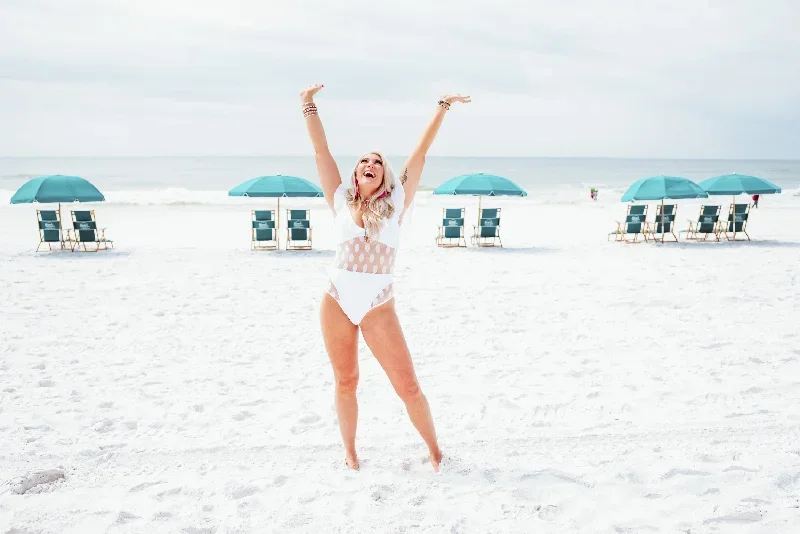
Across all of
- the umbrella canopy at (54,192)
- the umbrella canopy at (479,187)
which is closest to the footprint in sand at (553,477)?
the umbrella canopy at (479,187)

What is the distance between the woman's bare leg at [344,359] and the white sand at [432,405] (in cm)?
19

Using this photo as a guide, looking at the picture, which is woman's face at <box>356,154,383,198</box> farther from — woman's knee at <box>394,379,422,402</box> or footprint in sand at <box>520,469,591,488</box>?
footprint in sand at <box>520,469,591,488</box>

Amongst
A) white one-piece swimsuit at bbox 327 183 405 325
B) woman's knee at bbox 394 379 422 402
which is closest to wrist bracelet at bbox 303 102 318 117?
white one-piece swimsuit at bbox 327 183 405 325

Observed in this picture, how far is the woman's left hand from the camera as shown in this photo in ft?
10.8

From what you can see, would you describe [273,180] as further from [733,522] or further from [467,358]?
[733,522]

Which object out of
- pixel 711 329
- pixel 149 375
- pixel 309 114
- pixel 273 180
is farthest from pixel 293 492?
pixel 273 180

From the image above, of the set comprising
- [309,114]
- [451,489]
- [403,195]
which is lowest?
[451,489]

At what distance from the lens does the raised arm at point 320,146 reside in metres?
3.12

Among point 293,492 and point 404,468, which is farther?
point 404,468

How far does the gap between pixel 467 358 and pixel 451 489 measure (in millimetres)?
2271

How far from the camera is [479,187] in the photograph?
12.5 m

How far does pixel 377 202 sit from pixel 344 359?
86cm

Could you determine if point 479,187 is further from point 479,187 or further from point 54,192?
point 54,192

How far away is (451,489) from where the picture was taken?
313cm
